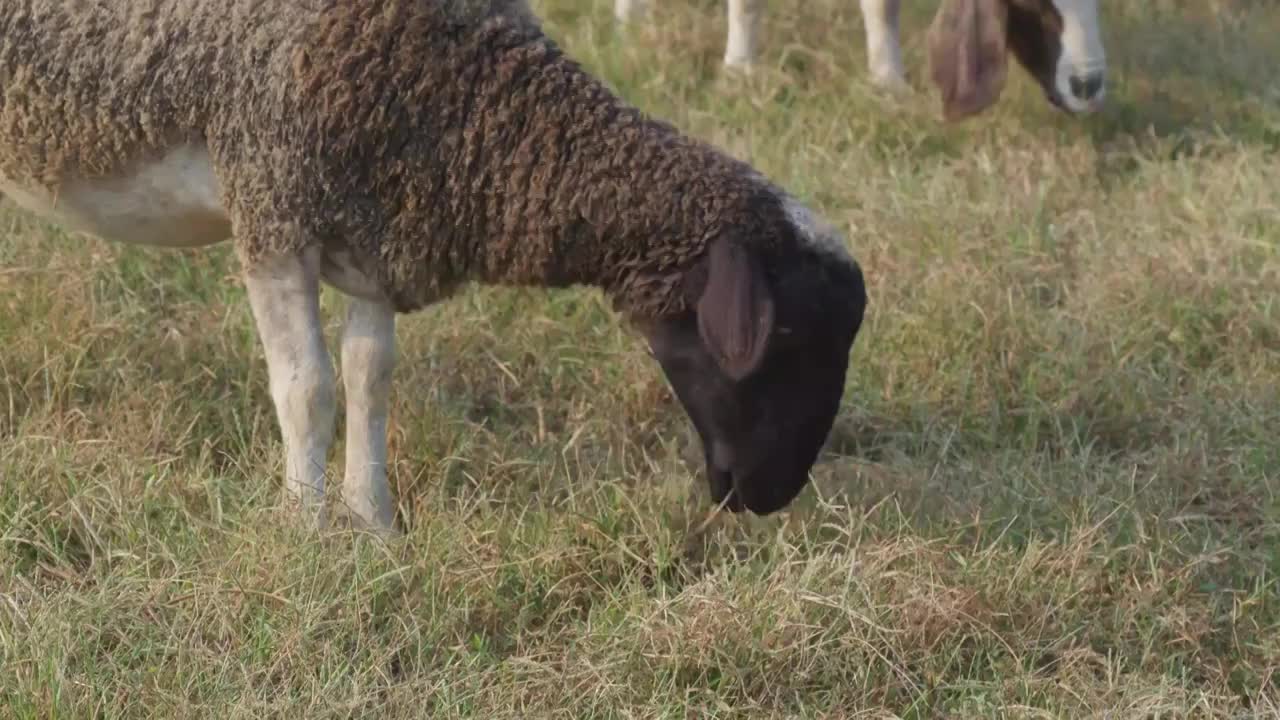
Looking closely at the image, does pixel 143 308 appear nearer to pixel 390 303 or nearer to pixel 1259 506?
pixel 390 303

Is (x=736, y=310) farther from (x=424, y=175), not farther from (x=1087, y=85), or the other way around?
(x=1087, y=85)

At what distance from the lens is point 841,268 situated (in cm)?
385

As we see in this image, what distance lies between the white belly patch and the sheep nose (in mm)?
3484

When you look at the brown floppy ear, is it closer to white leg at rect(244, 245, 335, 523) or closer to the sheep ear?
the sheep ear

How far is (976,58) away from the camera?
21.7ft

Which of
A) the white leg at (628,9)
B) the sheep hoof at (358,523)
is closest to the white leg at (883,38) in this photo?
the white leg at (628,9)

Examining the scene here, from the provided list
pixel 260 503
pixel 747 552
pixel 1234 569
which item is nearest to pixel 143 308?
pixel 260 503

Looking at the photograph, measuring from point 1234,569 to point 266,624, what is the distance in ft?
7.11

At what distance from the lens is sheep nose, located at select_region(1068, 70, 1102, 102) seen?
664 centimetres

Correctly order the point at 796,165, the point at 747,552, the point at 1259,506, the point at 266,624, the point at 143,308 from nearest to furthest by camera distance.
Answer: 1. the point at 266,624
2. the point at 747,552
3. the point at 1259,506
4. the point at 143,308
5. the point at 796,165

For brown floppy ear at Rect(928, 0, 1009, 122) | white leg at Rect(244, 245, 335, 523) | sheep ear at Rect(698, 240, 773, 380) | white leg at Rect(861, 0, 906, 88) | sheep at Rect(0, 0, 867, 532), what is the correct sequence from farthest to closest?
white leg at Rect(861, 0, 906, 88), brown floppy ear at Rect(928, 0, 1009, 122), white leg at Rect(244, 245, 335, 523), sheep at Rect(0, 0, 867, 532), sheep ear at Rect(698, 240, 773, 380)

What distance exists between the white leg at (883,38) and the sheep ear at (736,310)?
3783mm

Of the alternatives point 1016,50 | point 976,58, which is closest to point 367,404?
point 976,58

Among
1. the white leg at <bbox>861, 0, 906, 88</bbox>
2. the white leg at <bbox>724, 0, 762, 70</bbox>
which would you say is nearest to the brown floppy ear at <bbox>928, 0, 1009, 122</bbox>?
the white leg at <bbox>861, 0, 906, 88</bbox>
